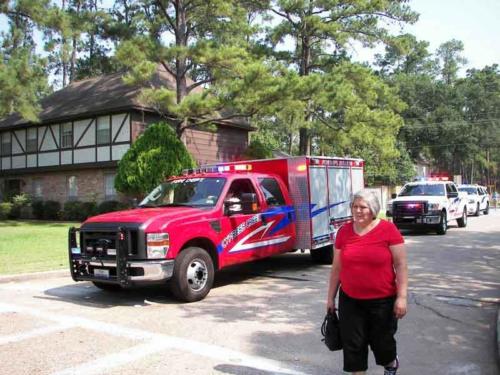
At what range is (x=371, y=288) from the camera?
397 cm

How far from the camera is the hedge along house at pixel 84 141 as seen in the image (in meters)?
26.3

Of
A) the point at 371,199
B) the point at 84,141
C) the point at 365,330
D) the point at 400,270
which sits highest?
the point at 84,141

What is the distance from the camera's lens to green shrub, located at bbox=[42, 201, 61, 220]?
28.3 metres

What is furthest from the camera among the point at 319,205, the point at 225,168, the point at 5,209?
the point at 5,209

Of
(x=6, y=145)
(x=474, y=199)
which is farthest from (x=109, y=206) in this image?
(x=474, y=199)

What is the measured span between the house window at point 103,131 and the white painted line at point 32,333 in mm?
20968

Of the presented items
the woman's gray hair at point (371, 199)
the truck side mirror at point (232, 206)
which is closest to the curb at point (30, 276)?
the truck side mirror at point (232, 206)

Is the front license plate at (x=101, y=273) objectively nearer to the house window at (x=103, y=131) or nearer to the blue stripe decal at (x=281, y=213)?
the blue stripe decal at (x=281, y=213)

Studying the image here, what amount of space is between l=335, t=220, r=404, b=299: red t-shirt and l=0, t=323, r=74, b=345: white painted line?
3940 mm

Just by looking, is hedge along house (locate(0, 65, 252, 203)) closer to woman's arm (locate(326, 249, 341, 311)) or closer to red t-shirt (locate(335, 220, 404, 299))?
woman's arm (locate(326, 249, 341, 311))

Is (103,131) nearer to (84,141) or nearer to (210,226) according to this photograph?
(84,141)

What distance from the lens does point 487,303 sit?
7922 millimetres

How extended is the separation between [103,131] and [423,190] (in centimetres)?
1577

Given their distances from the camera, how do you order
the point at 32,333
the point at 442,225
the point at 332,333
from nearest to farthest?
1. the point at 332,333
2. the point at 32,333
3. the point at 442,225
